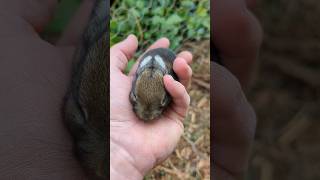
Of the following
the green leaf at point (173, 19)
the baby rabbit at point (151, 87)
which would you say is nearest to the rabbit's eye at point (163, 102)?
the baby rabbit at point (151, 87)

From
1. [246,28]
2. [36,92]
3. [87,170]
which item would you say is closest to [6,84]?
[36,92]

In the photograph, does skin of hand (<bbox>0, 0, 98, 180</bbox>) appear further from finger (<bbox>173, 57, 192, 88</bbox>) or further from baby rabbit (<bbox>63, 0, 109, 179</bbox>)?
finger (<bbox>173, 57, 192, 88</bbox>)

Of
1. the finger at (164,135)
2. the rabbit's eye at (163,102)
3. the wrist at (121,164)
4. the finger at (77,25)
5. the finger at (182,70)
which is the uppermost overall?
the finger at (77,25)

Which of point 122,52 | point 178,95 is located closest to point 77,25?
point 122,52

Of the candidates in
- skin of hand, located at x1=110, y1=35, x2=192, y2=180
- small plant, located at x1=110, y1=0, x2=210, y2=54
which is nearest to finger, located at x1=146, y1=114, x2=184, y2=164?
skin of hand, located at x1=110, y1=35, x2=192, y2=180

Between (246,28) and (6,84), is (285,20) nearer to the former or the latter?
(246,28)

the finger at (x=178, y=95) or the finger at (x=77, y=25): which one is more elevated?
the finger at (x=77, y=25)

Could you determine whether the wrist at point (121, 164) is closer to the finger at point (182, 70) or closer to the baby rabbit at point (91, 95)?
the baby rabbit at point (91, 95)

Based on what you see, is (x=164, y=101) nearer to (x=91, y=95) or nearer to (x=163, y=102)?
(x=163, y=102)
